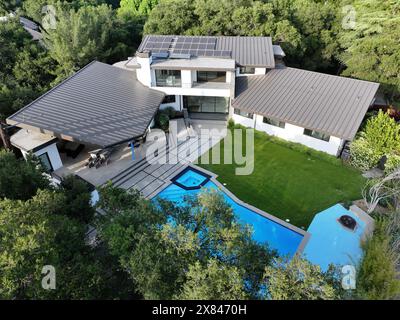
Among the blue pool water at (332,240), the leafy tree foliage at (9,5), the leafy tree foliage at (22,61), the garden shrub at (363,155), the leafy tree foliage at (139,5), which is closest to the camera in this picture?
the blue pool water at (332,240)

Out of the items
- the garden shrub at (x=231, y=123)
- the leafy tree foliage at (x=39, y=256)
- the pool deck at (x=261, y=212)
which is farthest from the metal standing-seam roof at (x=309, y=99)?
the leafy tree foliage at (x=39, y=256)

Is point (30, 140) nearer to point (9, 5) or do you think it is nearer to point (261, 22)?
point (261, 22)

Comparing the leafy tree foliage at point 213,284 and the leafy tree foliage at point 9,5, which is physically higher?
the leafy tree foliage at point 9,5

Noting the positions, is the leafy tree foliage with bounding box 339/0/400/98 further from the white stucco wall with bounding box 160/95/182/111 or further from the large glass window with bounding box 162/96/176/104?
the large glass window with bounding box 162/96/176/104

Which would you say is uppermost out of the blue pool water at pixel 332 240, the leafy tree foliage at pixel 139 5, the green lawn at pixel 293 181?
the leafy tree foliage at pixel 139 5

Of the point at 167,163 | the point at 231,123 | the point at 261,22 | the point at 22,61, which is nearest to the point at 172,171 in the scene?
the point at 167,163

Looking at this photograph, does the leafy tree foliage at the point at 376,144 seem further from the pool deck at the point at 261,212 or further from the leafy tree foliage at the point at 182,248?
the leafy tree foliage at the point at 182,248
